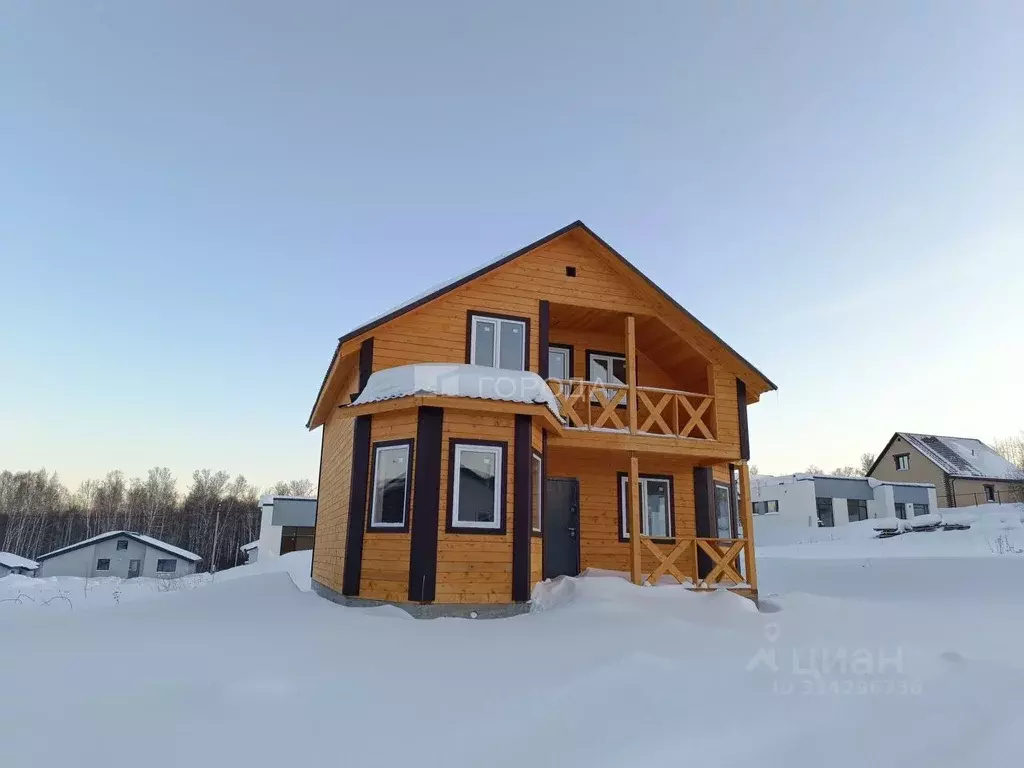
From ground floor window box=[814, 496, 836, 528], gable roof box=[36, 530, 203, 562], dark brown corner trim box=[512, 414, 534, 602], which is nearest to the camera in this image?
dark brown corner trim box=[512, 414, 534, 602]

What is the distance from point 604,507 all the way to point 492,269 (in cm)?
559

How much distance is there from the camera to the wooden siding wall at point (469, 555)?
9.11 meters

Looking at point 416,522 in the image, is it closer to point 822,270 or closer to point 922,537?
point 822,270

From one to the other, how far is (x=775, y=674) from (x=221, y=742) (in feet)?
17.2

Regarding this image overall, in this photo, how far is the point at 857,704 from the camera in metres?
5.48

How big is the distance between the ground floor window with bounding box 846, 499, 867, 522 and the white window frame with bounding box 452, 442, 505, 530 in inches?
1329

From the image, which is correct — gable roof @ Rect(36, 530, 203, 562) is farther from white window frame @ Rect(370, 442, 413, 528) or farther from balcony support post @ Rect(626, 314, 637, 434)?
balcony support post @ Rect(626, 314, 637, 434)

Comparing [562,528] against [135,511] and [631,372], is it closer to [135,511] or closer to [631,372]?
[631,372]

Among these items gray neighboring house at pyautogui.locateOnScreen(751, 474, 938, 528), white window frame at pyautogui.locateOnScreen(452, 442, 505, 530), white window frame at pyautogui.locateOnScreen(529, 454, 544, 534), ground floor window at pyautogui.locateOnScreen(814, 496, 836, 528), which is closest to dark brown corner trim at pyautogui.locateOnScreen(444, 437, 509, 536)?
white window frame at pyautogui.locateOnScreen(452, 442, 505, 530)

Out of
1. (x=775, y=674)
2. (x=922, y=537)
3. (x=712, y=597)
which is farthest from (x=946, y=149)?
(x=922, y=537)

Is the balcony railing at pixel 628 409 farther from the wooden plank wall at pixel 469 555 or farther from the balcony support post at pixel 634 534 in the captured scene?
the wooden plank wall at pixel 469 555

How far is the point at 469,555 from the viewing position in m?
A: 9.30

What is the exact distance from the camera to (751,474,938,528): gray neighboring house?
3544 cm

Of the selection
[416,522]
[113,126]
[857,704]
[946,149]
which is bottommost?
[857,704]
